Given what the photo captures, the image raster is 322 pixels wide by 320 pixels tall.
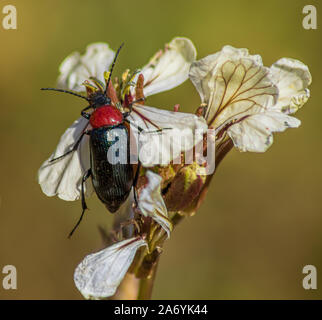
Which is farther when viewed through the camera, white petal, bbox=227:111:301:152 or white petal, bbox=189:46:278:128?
white petal, bbox=189:46:278:128

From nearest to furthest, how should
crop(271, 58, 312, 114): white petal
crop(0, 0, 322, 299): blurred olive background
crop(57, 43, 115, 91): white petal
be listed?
crop(271, 58, 312, 114): white petal, crop(57, 43, 115, 91): white petal, crop(0, 0, 322, 299): blurred olive background

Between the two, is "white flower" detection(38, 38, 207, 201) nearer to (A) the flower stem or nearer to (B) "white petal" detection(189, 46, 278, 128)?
(B) "white petal" detection(189, 46, 278, 128)

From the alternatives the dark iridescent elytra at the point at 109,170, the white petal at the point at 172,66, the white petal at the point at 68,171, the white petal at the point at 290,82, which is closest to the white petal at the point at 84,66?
the white petal at the point at 172,66

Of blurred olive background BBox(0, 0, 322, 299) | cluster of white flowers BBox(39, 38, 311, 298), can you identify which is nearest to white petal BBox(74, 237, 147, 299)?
cluster of white flowers BBox(39, 38, 311, 298)

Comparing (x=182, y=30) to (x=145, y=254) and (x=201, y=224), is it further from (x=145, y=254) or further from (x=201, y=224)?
(x=145, y=254)

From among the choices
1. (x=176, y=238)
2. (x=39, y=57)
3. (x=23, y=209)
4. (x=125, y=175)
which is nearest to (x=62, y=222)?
(x=23, y=209)

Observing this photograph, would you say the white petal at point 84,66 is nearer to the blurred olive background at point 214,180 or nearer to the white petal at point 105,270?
the white petal at point 105,270
